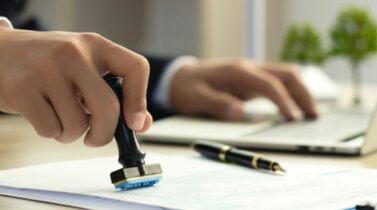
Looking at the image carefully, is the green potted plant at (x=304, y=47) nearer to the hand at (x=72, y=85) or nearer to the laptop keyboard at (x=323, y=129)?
the laptop keyboard at (x=323, y=129)

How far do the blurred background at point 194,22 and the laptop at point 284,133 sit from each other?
136 cm

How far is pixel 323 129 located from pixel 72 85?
0.59 m

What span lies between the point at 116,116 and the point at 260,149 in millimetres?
413

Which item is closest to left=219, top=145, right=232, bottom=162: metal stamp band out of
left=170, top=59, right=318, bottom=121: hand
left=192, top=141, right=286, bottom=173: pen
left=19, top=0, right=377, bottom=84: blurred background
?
left=192, top=141, right=286, bottom=173: pen

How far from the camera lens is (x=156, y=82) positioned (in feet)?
5.32

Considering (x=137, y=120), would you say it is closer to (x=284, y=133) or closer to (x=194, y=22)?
(x=284, y=133)

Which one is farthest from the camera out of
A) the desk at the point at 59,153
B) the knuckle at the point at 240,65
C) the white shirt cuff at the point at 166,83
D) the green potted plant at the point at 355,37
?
the green potted plant at the point at 355,37

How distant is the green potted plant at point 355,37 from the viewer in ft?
6.09

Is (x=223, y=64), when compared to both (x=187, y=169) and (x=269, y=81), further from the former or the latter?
(x=187, y=169)

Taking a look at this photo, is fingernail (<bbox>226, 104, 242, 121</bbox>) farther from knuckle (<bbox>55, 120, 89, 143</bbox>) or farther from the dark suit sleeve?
knuckle (<bbox>55, 120, 89, 143</bbox>)

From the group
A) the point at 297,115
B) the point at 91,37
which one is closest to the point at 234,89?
the point at 297,115

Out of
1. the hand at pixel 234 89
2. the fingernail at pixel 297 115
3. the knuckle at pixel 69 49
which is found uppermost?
the knuckle at pixel 69 49

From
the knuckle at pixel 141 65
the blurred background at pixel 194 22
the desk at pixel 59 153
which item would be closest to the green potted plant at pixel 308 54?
the blurred background at pixel 194 22

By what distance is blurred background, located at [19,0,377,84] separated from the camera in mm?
2746
